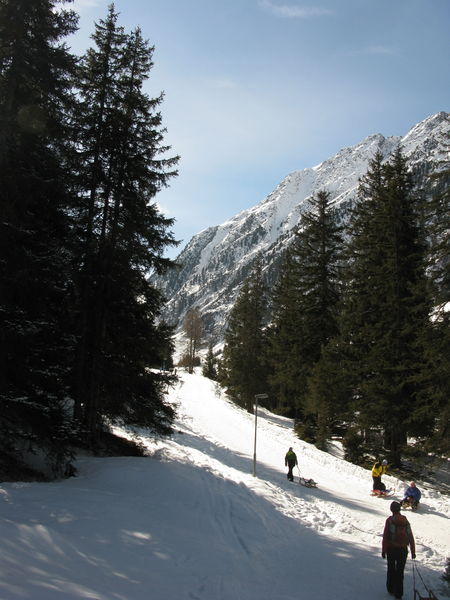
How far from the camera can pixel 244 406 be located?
38.4 meters

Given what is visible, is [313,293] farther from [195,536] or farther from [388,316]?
[195,536]

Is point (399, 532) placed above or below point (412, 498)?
above

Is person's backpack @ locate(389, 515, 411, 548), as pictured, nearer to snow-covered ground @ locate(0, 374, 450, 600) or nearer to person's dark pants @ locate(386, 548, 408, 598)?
person's dark pants @ locate(386, 548, 408, 598)

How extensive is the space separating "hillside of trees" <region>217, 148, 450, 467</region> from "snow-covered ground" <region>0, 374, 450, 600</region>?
4.44 metres

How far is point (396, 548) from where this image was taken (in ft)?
23.6

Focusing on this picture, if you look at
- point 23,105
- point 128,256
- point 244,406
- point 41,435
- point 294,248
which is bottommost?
point 244,406

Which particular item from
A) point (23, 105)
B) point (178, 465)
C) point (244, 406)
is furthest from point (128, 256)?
point (244, 406)

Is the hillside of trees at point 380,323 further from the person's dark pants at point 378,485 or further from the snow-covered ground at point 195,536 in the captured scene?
the snow-covered ground at point 195,536

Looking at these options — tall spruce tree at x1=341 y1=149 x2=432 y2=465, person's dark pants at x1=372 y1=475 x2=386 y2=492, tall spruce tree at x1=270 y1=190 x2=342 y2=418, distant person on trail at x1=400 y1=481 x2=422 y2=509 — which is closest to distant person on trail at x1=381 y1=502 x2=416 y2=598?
distant person on trail at x1=400 y1=481 x2=422 y2=509

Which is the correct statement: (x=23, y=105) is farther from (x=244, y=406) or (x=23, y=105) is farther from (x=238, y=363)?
(x=244, y=406)

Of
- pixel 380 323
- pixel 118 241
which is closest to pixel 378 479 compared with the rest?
pixel 380 323

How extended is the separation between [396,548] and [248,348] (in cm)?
2998

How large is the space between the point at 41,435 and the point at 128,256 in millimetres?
6359

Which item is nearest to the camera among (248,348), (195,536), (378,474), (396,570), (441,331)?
(396,570)
